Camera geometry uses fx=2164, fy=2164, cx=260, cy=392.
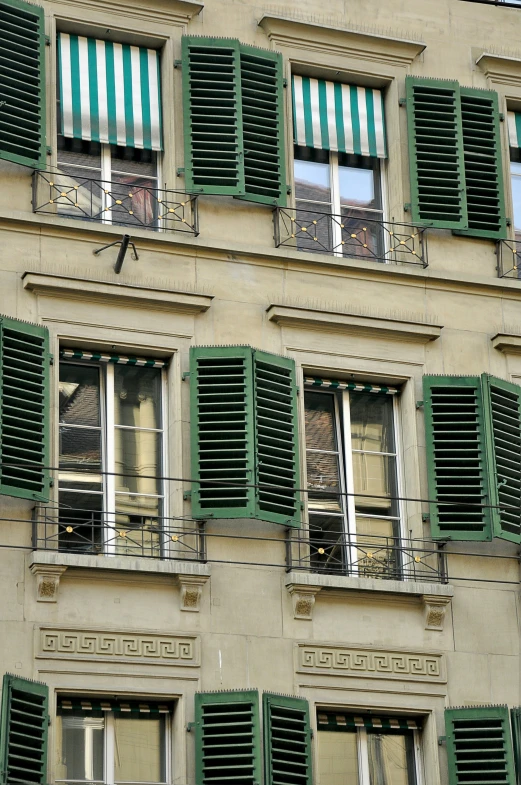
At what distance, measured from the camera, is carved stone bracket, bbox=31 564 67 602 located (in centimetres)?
2284

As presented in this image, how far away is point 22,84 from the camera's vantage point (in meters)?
24.8

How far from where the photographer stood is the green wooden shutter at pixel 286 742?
74.9 feet

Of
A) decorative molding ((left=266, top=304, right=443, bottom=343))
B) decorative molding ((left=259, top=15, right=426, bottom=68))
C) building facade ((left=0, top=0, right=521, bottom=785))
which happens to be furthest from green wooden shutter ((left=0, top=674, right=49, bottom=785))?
decorative molding ((left=259, top=15, right=426, bottom=68))

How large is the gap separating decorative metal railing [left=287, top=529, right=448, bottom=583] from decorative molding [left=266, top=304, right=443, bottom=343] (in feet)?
8.06

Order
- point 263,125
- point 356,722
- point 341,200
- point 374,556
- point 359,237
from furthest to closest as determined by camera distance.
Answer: point 341,200 → point 359,237 → point 263,125 → point 374,556 → point 356,722

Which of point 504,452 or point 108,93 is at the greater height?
point 108,93

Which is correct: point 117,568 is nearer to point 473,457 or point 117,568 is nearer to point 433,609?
point 433,609

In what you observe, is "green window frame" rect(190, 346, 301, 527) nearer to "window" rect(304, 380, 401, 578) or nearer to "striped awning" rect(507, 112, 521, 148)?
"window" rect(304, 380, 401, 578)

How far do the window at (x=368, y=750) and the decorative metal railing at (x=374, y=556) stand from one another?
169cm

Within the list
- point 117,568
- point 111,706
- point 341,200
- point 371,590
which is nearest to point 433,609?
point 371,590

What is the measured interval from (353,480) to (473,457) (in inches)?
55.8

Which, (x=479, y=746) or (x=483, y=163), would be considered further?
(x=483, y=163)

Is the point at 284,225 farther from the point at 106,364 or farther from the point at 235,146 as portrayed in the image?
the point at 106,364

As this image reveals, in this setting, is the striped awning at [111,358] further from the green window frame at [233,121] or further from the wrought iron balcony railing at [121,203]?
the green window frame at [233,121]
